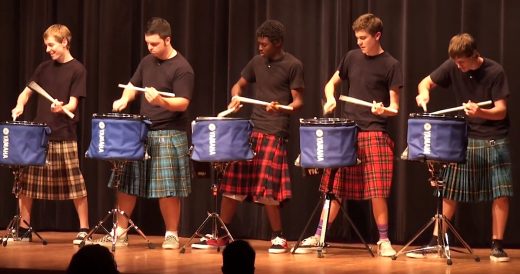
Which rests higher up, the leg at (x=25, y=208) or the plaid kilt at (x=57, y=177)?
the plaid kilt at (x=57, y=177)

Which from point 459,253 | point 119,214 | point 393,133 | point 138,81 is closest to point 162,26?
point 138,81

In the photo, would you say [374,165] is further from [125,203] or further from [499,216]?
[125,203]

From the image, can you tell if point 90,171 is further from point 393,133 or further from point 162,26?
point 393,133

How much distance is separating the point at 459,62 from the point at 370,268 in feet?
5.12

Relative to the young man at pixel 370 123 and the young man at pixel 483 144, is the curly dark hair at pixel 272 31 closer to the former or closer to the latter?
the young man at pixel 370 123

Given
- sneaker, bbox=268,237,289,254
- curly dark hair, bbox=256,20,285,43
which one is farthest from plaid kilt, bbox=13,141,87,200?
curly dark hair, bbox=256,20,285,43

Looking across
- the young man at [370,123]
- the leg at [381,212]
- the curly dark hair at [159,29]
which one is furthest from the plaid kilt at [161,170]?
the leg at [381,212]

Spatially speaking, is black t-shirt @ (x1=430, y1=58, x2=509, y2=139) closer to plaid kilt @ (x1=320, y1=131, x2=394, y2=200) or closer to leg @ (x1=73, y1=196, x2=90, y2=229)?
plaid kilt @ (x1=320, y1=131, x2=394, y2=200)

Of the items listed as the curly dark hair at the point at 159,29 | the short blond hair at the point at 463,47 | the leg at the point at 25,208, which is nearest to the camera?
the short blond hair at the point at 463,47

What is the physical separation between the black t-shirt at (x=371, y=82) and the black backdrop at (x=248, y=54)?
2.48 feet

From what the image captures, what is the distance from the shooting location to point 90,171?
27.3ft

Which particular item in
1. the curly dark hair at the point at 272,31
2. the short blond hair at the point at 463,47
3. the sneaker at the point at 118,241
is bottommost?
the sneaker at the point at 118,241

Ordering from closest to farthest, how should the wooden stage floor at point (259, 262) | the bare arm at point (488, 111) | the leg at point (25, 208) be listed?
the wooden stage floor at point (259, 262) → the bare arm at point (488, 111) → the leg at point (25, 208)

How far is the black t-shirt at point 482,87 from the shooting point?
6258 millimetres
